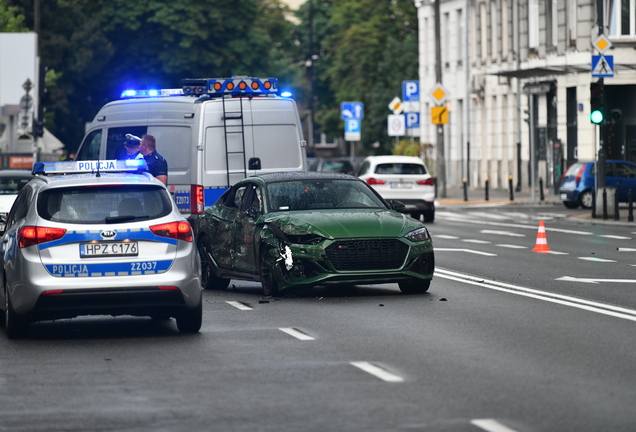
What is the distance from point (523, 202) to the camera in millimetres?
44344

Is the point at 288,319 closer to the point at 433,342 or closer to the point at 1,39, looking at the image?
the point at 433,342

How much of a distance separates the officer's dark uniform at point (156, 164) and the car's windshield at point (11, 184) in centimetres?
748

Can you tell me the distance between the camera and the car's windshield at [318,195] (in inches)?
628

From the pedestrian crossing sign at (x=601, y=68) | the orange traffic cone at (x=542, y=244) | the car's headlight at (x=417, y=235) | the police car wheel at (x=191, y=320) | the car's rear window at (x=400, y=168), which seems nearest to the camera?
the police car wheel at (x=191, y=320)

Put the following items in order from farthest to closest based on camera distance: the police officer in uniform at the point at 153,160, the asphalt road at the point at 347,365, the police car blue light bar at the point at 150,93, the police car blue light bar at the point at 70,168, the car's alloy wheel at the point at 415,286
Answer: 1. the police car blue light bar at the point at 150,93
2. the police officer in uniform at the point at 153,160
3. the car's alloy wheel at the point at 415,286
4. the police car blue light bar at the point at 70,168
5. the asphalt road at the point at 347,365

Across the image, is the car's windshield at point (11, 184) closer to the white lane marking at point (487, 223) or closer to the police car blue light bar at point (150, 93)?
the police car blue light bar at point (150, 93)

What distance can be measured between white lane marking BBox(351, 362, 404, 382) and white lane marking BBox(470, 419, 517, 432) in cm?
158

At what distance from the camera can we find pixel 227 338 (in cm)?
1183

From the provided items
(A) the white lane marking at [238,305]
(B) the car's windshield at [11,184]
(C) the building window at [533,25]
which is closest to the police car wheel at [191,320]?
(A) the white lane marking at [238,305]

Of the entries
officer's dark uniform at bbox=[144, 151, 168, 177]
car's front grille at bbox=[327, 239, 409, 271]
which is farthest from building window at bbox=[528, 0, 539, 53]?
car's front grille at bbox=[327, 239, 409, 271]

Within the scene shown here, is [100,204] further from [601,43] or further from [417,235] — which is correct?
[601,43]

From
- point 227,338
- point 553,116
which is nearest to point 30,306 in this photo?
point 227,338

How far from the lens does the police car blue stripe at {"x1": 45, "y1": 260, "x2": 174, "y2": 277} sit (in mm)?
11703

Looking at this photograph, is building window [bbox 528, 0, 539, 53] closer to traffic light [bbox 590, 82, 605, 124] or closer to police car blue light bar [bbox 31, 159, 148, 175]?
traffic light [bbox 590, 82, 605, 124]
